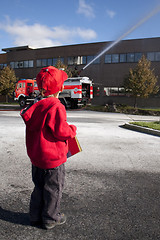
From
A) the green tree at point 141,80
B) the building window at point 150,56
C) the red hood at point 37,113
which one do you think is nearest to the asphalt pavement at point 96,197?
the red hood at point 37,113

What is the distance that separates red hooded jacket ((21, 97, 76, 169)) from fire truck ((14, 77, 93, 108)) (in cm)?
1779

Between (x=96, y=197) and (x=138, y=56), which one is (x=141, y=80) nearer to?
(x=138, y=56)

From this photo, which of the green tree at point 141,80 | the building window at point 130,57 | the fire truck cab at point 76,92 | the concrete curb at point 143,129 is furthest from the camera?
the building window at point 130,57

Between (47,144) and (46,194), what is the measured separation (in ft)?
1.75

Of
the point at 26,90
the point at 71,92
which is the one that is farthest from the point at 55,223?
the point at 26,90

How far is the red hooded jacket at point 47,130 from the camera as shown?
231 cm

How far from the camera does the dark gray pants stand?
2402 millimetres

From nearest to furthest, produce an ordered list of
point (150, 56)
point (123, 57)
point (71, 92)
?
1. point (71, 92)
2. point (150, 56)
3. point (123, 57)

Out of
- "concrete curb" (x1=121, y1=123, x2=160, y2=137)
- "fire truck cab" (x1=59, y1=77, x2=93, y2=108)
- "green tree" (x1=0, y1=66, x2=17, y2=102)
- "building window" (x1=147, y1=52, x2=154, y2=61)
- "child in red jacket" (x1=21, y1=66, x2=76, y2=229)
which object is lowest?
"concrete curb" (x1=121, y1=123, x2=160, y2=137)

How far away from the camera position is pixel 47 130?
2359 millimetres

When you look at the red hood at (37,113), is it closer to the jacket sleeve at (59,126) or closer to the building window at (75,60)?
the jacket sleeve at (59,126)

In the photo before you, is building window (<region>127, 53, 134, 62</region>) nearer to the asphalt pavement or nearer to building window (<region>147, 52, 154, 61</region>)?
building window (<region>147, 52, 154, 61</region>)

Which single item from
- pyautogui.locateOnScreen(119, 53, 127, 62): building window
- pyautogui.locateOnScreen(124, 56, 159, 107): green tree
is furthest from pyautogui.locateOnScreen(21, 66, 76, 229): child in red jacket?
pyautogui.locateOnScreen(119, 53, 127, 62): building window

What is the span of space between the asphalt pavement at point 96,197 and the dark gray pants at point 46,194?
145 millimetres
